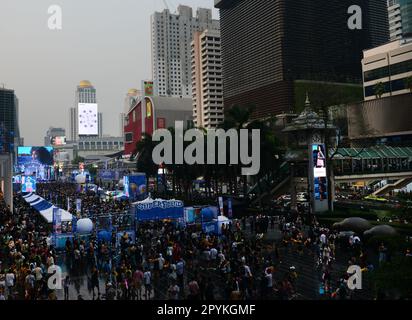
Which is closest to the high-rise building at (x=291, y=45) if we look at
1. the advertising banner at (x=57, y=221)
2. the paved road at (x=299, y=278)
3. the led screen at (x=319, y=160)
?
the led screen at (x=319, y=160)

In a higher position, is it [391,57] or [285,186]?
[391,57]

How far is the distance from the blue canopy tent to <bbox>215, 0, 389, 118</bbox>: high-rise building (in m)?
88.2

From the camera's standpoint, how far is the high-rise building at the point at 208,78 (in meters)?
170

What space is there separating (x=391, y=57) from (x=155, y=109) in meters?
88.5

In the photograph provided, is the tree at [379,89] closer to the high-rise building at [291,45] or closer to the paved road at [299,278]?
the high-rise building at [291,45]

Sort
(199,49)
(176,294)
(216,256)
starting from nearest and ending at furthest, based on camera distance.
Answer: (176,294) < (216,256) < (199,49)

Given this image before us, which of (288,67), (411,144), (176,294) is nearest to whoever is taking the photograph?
(176,294)

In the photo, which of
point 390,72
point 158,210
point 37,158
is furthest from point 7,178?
point 390,72

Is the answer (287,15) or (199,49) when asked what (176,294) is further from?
(199,49)

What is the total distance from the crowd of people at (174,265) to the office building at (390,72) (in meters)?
59.5

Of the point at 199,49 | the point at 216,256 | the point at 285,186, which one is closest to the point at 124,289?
the point at 216,256

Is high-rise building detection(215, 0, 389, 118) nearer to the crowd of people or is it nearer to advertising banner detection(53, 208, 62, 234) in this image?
the crowd of people

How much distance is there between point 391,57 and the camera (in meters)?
84.0
